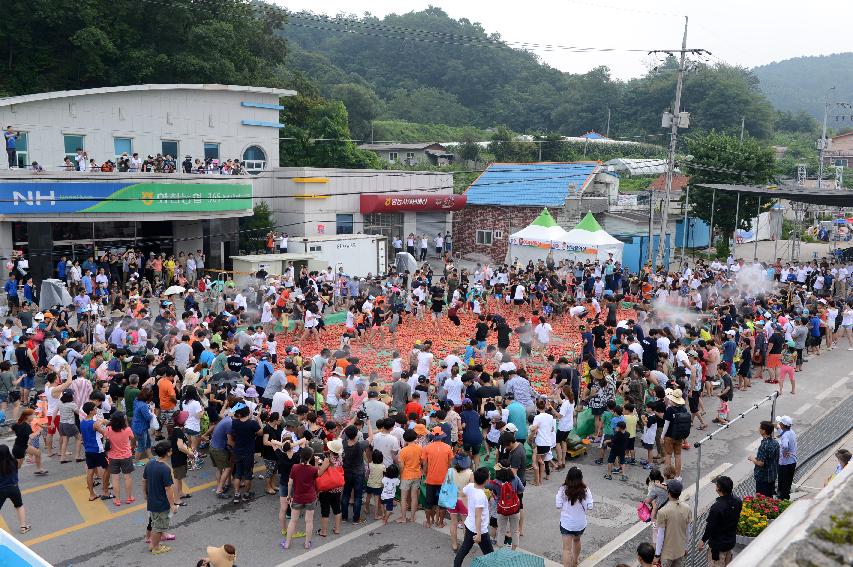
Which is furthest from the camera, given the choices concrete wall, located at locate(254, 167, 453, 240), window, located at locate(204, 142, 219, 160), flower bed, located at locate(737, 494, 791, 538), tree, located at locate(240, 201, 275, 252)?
concrete wall, located at locate(254, 167, 453, 240)

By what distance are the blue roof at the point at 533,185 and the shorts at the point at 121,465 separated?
29420 millimetres

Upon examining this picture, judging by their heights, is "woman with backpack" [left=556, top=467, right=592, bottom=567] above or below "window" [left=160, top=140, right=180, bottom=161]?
below

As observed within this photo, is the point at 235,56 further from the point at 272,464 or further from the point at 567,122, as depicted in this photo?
the point at 567,122

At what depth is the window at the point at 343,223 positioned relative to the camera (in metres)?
35.2

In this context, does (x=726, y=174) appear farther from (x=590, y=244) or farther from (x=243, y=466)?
(x=243, y=466)

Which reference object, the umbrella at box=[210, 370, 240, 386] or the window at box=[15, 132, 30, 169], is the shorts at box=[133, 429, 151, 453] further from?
the window at box=[15, 132, 30, 169]

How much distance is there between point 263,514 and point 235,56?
35.6 metres

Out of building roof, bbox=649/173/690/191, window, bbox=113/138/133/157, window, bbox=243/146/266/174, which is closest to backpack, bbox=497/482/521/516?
window, bbox=113/138/133/157

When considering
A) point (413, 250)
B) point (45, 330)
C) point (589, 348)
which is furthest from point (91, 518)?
point (413, 250)

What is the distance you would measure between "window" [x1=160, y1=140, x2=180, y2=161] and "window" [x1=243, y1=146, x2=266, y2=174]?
134 inches

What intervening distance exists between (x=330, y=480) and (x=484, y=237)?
31.0 metres

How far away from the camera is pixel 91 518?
34.5ft

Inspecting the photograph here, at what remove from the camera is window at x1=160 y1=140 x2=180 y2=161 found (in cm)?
3156

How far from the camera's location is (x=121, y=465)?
1078 cm
